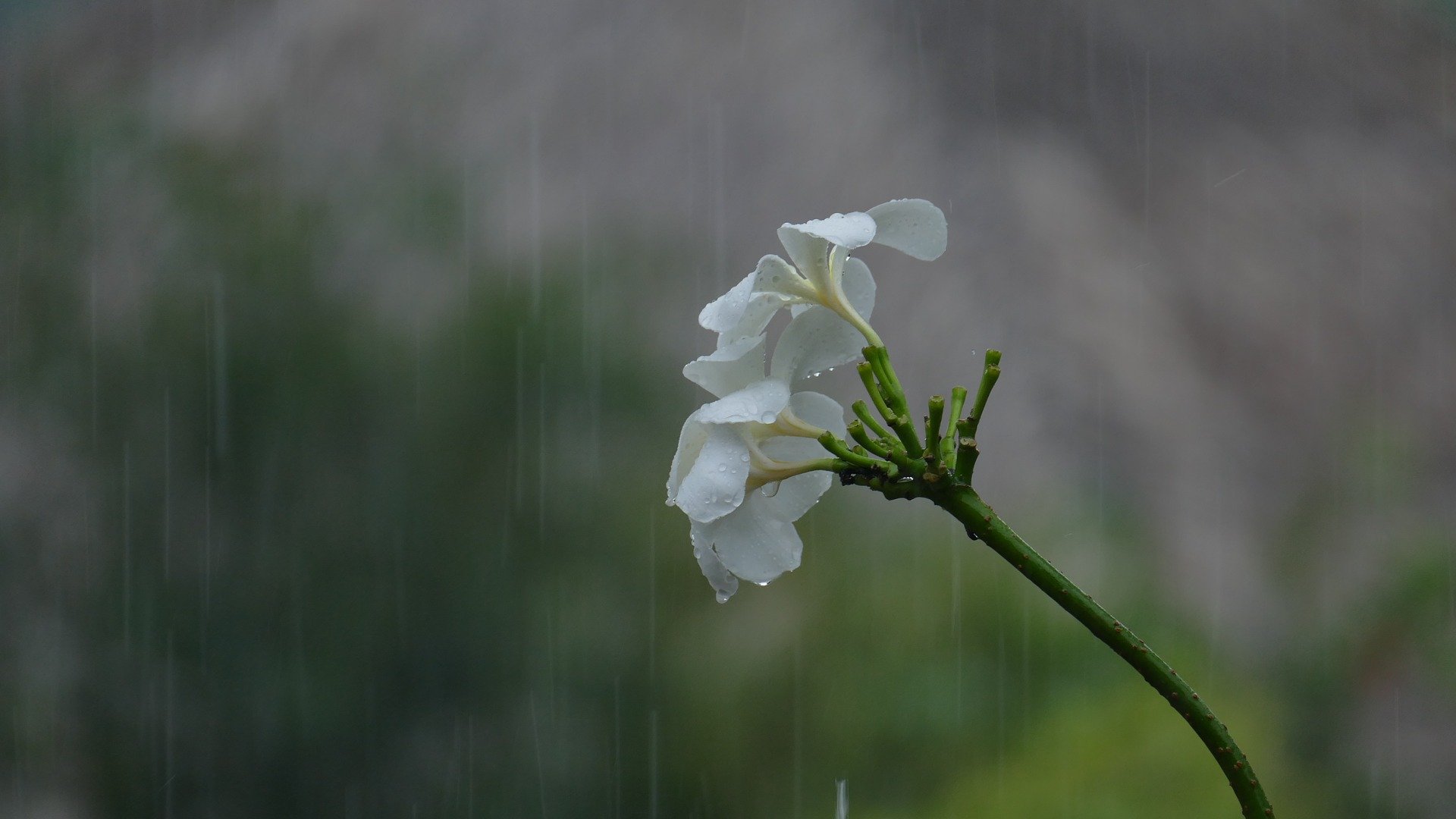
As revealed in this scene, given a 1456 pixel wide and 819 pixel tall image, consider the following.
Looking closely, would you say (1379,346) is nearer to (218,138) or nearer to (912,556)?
(912,556)

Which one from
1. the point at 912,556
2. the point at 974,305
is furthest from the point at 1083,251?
the point at 912,556

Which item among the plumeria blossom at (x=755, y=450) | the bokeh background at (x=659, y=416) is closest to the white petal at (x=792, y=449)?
the plumeria blossom at (x=755, y=450)

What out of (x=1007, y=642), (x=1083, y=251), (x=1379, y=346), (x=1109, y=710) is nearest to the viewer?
(x=1109, y=710)

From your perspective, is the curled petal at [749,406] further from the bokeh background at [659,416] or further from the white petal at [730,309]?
the bokeh background at [659,416]

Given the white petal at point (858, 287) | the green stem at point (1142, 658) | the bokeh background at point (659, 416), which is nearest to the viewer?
the green stem at point (1142, 658)

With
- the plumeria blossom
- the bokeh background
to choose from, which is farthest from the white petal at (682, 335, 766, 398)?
the bokeh background

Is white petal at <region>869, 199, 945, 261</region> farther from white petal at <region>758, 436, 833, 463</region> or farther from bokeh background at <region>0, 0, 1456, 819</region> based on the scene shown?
bokeh background at <region>0, 0, 1456, 819</region>

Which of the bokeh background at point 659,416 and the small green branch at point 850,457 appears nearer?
the small green branch at point 850,457

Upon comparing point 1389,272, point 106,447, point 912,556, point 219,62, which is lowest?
point 912,556
